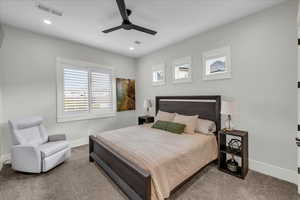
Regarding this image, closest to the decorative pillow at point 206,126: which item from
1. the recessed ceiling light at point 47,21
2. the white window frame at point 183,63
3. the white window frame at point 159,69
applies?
the white window frame at point 183,63

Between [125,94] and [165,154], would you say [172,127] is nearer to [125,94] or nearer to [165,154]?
[165,154]

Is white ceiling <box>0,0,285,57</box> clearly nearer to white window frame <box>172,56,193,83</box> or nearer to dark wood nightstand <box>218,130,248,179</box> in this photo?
white window frame <box>172,56,193,83</box>

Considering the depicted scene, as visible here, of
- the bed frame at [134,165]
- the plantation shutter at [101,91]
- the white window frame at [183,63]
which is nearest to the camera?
the bed frame at [134,165]

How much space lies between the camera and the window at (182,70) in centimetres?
358

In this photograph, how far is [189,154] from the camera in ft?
6.83

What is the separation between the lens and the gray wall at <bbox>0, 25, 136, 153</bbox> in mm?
2912

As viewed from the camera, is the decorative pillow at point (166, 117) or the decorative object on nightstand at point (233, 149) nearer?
the decorative object on nightstand at point (233, 149)

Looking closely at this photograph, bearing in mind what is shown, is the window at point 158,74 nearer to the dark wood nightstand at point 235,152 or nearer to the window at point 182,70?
the window at point 182,70

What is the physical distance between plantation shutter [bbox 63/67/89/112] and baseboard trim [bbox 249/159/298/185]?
435cm

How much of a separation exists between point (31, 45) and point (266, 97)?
5.17 meters

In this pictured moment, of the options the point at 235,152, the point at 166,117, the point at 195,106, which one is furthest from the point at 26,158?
the point at 235,152

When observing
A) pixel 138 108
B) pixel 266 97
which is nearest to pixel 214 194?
pixel 266 97

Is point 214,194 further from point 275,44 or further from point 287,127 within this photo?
point 275,44

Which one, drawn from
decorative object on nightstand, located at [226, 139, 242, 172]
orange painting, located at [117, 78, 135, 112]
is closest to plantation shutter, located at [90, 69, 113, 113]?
orange painting, located at [117, 78, 135, 112]
